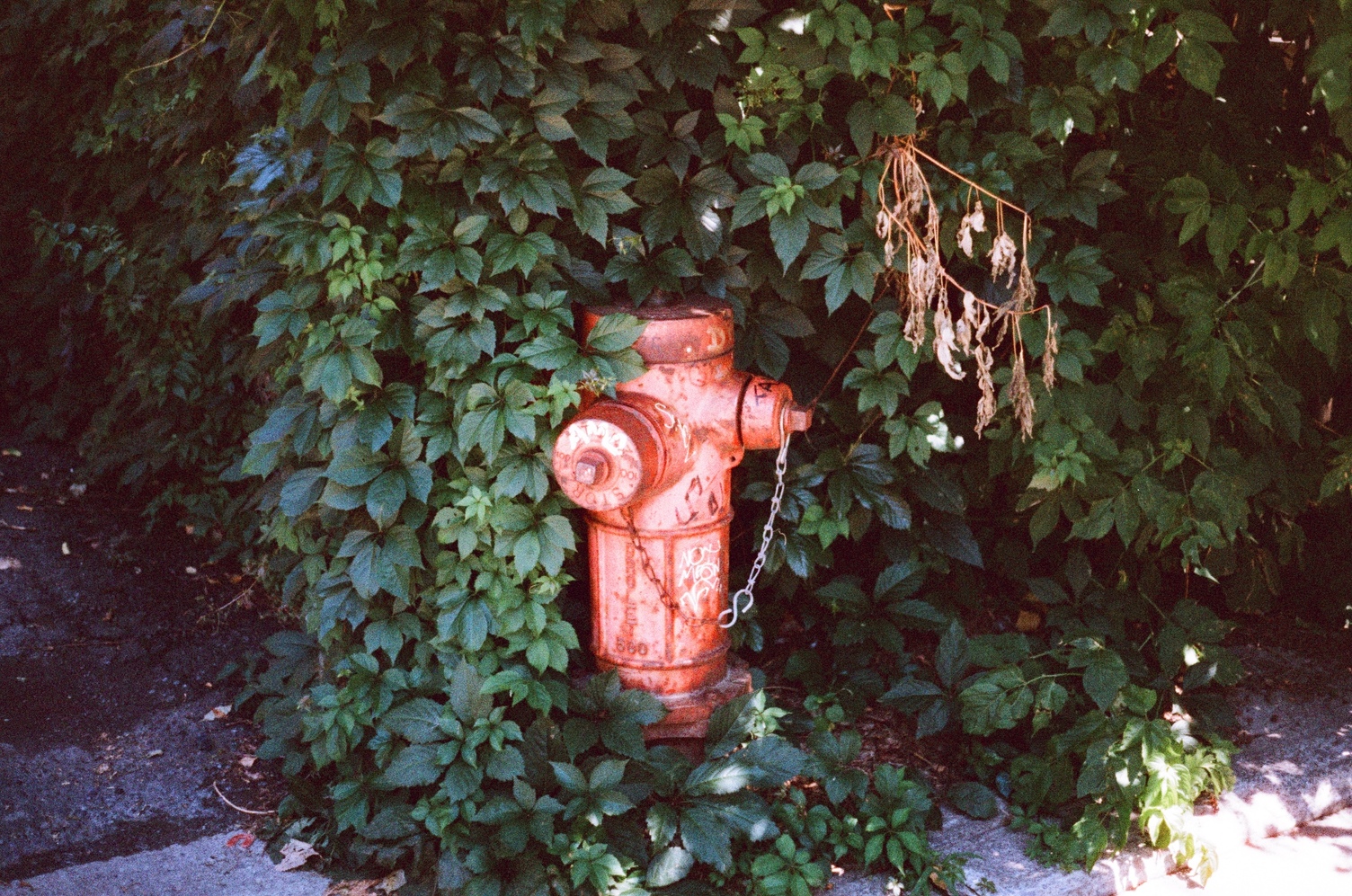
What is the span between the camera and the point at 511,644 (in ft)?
9.71

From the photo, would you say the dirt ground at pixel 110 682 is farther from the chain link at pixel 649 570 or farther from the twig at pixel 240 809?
the chain link at pixel 649 570

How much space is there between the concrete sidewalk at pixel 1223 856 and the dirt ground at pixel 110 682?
136mm

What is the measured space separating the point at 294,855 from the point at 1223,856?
251 centimetres

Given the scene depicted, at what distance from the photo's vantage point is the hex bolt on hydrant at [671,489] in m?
2.75

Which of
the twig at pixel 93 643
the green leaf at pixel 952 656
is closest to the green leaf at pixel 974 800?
the green leaf at pixel 952 656

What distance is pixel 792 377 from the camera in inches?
140

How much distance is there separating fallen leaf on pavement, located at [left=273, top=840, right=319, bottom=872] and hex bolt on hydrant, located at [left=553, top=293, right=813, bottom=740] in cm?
90

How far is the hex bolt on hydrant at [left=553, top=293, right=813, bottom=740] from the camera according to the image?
275 centimetres

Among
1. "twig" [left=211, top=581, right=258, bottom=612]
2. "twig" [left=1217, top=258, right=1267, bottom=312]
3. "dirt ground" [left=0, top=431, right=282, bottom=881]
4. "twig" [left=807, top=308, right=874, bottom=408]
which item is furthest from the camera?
"twig" [left=211, top=581, right=258, bottom=612]

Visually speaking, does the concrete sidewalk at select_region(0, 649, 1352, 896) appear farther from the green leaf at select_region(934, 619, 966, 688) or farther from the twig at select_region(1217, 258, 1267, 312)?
the twig at select_region(1217, 258, 1267, 312)

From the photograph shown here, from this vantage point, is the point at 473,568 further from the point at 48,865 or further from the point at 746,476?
the point at 48,865

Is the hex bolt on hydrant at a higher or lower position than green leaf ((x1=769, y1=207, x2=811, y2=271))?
lower

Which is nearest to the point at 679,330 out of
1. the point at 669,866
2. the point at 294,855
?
the point at 669,866

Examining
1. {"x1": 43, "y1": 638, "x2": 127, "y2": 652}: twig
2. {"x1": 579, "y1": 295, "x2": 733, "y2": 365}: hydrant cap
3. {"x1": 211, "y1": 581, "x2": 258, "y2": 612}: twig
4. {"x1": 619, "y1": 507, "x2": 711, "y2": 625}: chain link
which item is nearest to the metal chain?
{"x1": 619, "y1": 507, "x2": 711, "y2": 625}: chain link
